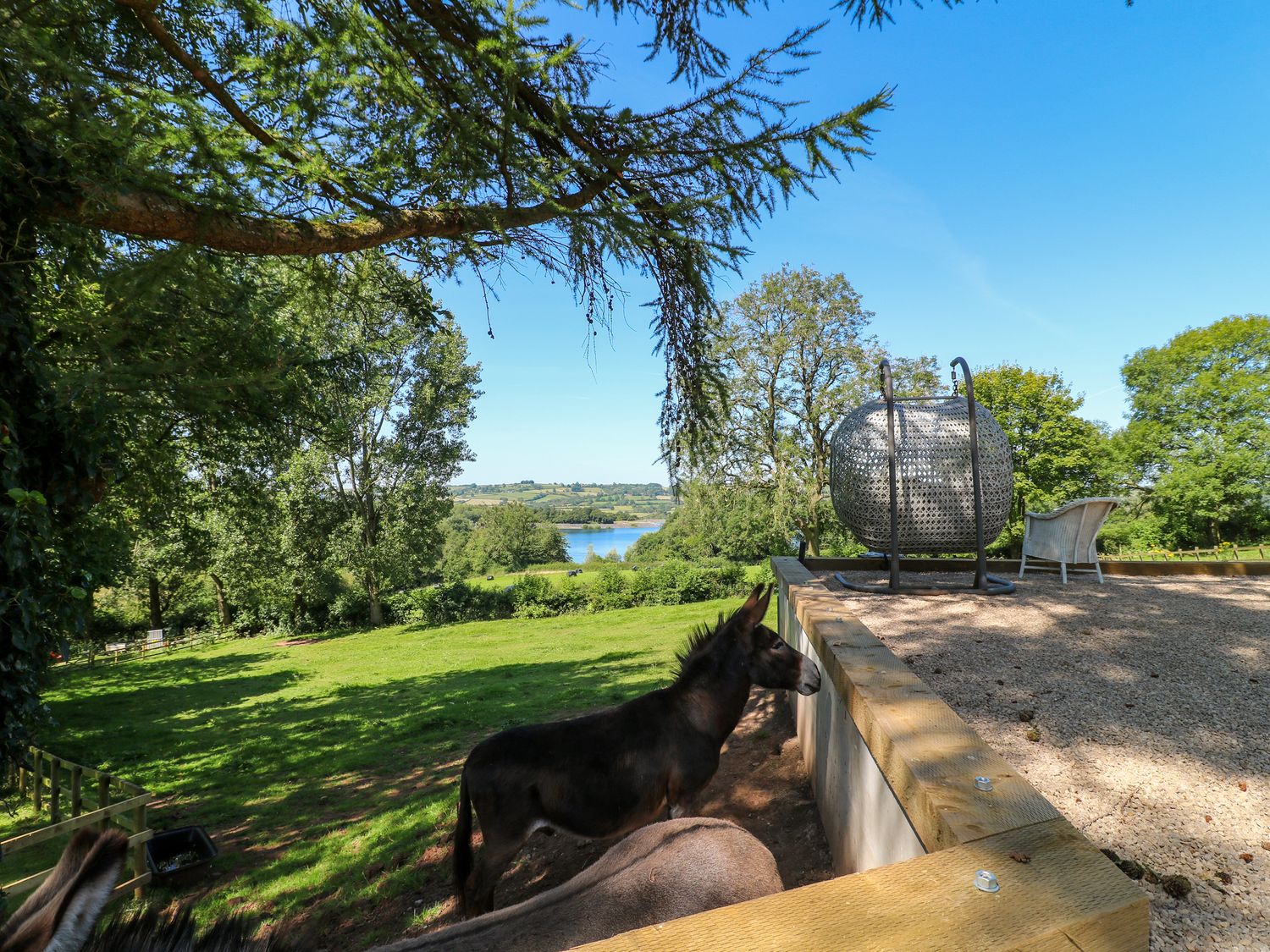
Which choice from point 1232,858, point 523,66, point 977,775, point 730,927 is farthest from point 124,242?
point 1232,858

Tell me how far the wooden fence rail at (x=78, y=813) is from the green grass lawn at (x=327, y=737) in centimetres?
36

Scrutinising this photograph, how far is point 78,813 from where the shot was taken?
18.0ft

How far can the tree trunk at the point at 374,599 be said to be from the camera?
2565 cm

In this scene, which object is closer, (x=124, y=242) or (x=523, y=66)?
(x=523, y=66)

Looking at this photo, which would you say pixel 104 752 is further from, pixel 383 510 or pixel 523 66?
pixel 383 510

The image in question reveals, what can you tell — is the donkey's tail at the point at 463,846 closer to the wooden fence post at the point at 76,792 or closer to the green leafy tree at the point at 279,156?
the green leafy tree at the point at 279,156

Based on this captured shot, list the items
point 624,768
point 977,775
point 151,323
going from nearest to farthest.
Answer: point 977,775, point 624,768, point 151,323

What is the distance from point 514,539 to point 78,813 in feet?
221

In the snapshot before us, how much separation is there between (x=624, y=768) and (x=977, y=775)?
2137mm

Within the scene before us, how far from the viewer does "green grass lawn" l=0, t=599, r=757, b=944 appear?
460cm

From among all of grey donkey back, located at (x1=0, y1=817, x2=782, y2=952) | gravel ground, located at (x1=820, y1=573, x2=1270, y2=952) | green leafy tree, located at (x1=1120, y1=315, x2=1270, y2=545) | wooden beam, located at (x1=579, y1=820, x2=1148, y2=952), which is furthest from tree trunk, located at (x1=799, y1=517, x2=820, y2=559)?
green leafy tree, located at (x1=1120, y1=315, x2=1270, y2=545)

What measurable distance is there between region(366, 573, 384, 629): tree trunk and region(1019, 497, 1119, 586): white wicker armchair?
83.1 feet

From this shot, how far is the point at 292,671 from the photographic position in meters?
16.8

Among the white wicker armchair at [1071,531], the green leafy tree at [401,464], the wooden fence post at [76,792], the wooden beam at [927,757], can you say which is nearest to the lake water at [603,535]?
the green leafy tree at [401,464]
